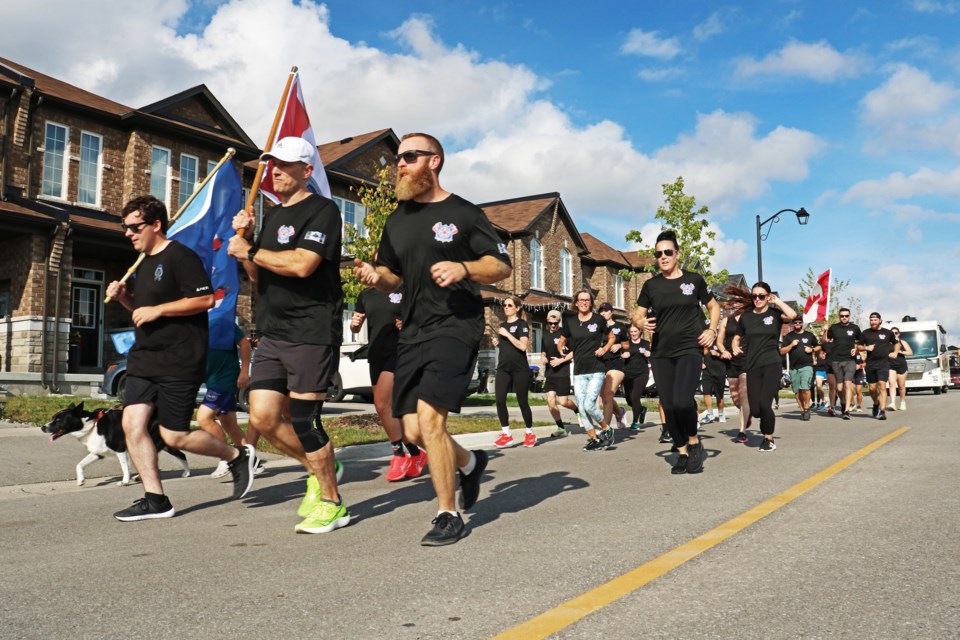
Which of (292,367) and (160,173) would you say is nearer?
(292,367)

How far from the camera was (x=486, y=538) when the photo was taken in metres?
4.29

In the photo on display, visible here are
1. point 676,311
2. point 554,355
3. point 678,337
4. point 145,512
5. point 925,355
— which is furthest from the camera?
point 925,355

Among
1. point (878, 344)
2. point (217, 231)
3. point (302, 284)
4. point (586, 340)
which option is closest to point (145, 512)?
point (302, 284)

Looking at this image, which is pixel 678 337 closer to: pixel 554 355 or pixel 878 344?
pixel 554 355

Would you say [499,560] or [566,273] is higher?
[566,273]

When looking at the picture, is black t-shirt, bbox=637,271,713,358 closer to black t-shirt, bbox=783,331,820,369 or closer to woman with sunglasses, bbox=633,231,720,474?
woman with sunglasses, bbox=633,231,720,474

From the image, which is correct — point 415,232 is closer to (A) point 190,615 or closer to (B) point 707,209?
(A) point 190,615

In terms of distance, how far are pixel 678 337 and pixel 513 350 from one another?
3.22 metres

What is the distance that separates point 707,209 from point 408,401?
2585 centimetres

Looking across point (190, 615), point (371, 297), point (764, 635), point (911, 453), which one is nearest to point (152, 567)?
point (190, 615)

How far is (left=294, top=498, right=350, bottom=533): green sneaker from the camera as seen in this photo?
14.8 ft

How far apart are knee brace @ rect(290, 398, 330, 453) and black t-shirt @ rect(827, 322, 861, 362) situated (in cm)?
1391

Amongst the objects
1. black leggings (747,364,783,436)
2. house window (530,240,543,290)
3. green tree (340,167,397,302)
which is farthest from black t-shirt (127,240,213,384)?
house window (530,240,543,290)

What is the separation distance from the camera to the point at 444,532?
13.6ft
